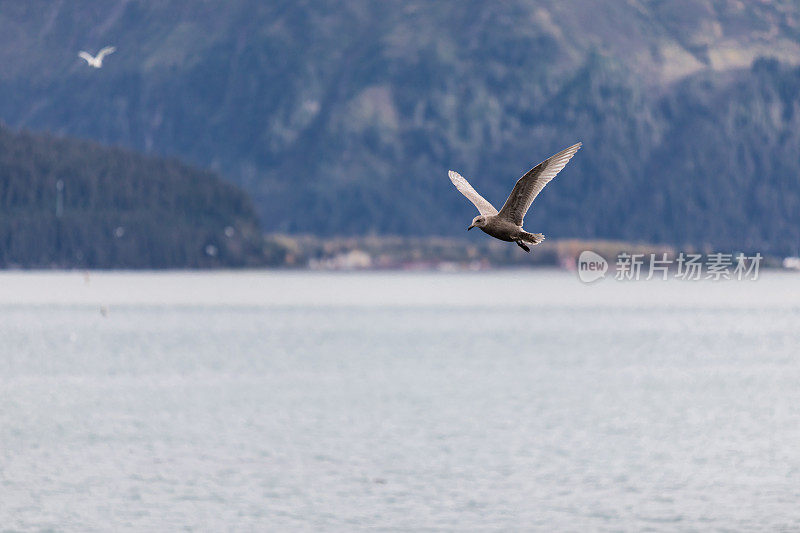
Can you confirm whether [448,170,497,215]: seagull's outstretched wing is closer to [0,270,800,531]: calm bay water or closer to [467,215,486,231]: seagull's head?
[467,215,486,231]: seagull's head

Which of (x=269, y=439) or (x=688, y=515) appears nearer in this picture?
(x=688, y=515)

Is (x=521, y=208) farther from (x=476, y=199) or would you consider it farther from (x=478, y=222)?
(x=476, y=199)

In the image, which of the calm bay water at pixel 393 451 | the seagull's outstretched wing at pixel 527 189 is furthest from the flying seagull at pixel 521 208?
the calm bay water at pixel 393 451

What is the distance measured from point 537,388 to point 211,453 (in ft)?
214

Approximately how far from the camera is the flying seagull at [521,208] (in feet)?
52.3

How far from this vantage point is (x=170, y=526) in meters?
74.8

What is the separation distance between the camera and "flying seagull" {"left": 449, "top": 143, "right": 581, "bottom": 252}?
15.9 metres

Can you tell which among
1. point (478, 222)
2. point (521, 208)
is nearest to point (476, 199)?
point (478, 222)

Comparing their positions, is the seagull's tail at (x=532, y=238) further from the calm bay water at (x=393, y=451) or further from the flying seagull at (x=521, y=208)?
the calm bay water at (x=393, y=451)

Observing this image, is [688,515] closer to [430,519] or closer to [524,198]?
[430,519]

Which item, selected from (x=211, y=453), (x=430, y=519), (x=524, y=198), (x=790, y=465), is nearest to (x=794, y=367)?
(x=790, y=465)

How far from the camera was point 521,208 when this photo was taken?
16.4m

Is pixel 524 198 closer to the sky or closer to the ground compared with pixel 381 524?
closer to the sky

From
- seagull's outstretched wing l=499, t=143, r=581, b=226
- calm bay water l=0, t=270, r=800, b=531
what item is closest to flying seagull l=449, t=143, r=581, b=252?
seagull's outstretched wing l=499, t=143, r=581, b=226
